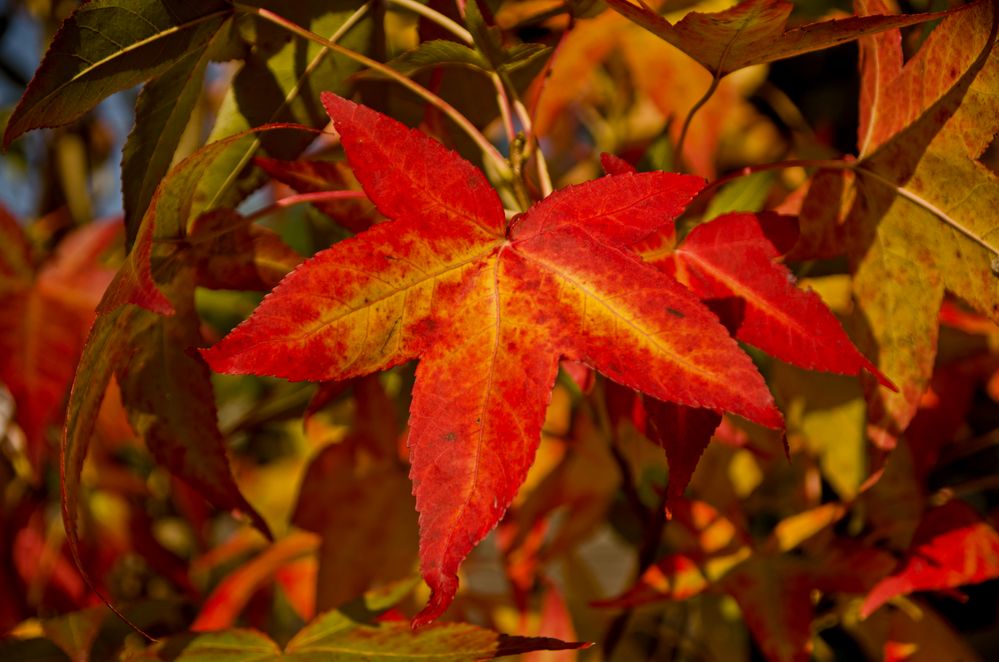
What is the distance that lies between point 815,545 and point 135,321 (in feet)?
1.56

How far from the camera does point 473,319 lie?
38 centimetres

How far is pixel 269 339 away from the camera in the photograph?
354 millimetres

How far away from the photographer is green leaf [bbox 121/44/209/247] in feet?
Result: 1.54

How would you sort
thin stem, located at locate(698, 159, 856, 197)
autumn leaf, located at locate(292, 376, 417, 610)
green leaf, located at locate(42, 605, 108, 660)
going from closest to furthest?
1. thin stem, located at locate(698, 159, 856, 197)
2. green leaf, located at locate(42, 605, 108, 660)
3. autumn leaf, located at locate(292, 376, 417, 610)

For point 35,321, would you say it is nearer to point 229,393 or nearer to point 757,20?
point 229,393

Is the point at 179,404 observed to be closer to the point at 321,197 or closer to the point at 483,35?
the point at 321,197

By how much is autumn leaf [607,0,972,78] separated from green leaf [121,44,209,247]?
0.23 m

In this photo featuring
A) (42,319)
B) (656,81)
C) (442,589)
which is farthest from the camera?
(656,81)

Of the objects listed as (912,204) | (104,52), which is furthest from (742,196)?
(104,52)

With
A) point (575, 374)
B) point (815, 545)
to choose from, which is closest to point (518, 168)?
point (575, 374)

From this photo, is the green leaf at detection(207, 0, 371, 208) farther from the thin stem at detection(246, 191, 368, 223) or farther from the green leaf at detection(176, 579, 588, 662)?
the green leaf at detection(176, 579, 588, 662)

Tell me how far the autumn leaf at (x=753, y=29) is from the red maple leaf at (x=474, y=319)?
0.06 metres

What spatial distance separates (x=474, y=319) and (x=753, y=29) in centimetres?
16

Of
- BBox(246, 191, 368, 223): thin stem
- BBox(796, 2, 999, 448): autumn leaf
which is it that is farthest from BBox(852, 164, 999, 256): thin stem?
BBox(246, 191, 368, 223): thin stem
